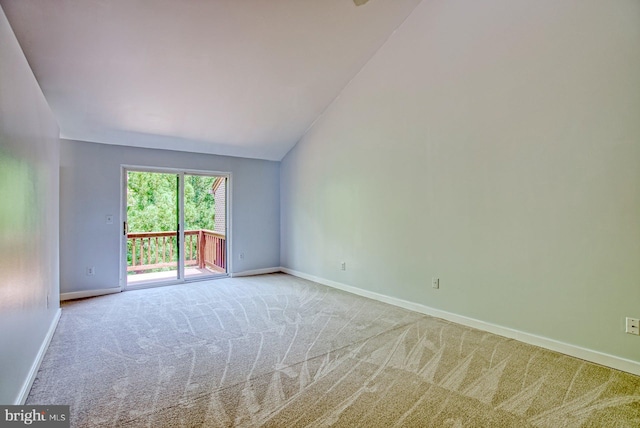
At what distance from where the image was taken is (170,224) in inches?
209

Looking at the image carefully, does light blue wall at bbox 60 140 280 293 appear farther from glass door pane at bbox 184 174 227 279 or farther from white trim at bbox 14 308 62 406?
white trim at bbox 14 308 62 406

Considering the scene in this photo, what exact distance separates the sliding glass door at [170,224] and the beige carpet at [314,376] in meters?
1.73

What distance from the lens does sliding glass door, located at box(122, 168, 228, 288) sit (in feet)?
16.7

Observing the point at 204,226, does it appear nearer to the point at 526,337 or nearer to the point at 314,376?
the point at 314,376

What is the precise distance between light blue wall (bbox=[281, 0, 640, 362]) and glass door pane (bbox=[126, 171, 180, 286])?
300 cm

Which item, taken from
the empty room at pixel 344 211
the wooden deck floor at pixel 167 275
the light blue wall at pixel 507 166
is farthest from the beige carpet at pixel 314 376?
the wooden deck floor at pixel 167 275

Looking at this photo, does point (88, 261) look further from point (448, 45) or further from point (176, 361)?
point (448, 45)

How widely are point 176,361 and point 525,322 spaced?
3037 millimetres

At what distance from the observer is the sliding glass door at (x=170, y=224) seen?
16.7ft

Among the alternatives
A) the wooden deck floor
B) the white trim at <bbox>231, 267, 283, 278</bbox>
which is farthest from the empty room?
the white trim at <bbox>231, 267, 283, 278</bbox>

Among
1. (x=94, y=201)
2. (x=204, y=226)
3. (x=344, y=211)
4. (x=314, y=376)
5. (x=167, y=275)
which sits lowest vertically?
(x=314, y=376)

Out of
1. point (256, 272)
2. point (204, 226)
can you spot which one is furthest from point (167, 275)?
point (256, 272)

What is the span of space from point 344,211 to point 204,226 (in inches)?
107

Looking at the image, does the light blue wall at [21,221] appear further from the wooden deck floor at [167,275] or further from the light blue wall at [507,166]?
the light blue wall at [507,166]
